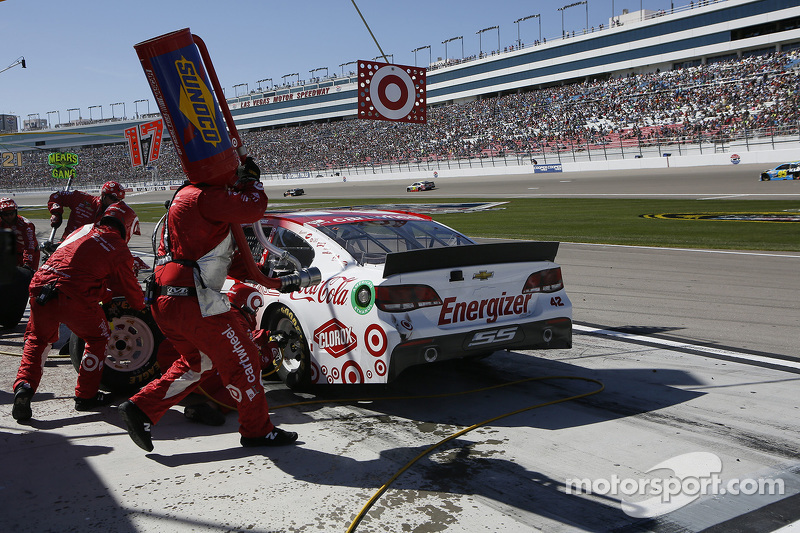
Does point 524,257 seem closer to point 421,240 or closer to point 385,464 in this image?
point 421,240

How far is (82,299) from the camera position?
4.58 metres

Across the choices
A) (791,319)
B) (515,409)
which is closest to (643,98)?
(791,319)

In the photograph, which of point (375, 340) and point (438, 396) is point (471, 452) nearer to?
point (375, 340)

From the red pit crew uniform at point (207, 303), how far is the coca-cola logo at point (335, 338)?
721mm

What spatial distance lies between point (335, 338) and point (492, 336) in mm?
1036

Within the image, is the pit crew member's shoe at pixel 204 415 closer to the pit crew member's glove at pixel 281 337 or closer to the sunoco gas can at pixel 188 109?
the pit crew member's glove at pixel 281 337

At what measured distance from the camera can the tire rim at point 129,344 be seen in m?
5.06

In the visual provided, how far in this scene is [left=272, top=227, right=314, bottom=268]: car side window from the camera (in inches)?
197

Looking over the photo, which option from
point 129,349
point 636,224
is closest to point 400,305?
point 129,349

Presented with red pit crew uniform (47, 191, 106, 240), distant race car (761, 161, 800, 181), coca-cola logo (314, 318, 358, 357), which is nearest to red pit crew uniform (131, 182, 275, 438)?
coca-cola logo (314, 318, 358, 357)

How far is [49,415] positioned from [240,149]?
89.6 inches

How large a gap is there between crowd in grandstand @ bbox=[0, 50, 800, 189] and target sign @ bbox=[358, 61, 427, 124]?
32276 mm

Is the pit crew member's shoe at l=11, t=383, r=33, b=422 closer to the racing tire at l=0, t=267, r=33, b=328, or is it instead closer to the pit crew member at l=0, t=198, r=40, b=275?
the racing tire at l=0, t=267, r=33, b=328

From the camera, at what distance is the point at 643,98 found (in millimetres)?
49375
